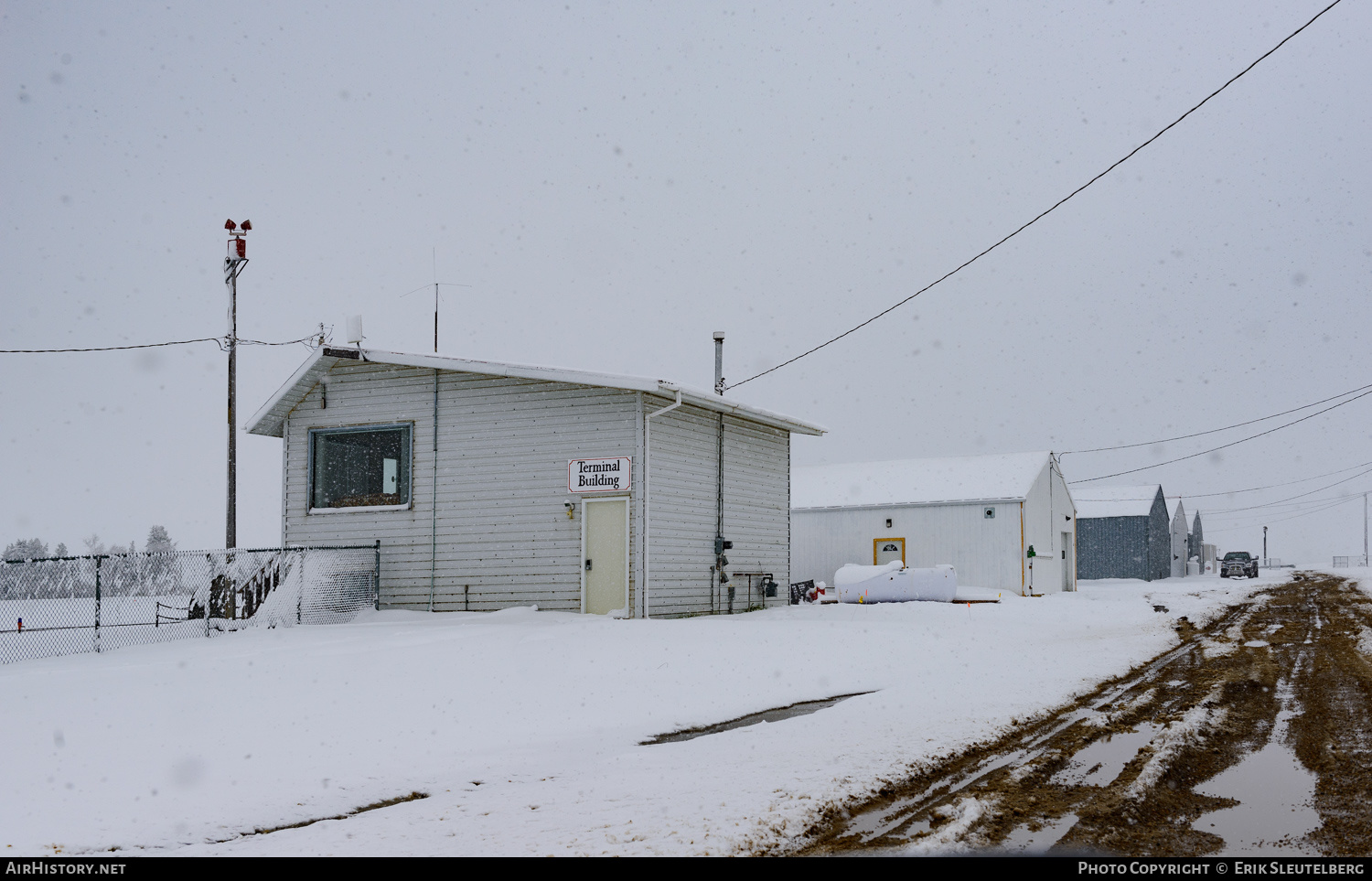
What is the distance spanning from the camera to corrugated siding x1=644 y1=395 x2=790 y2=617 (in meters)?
17.0

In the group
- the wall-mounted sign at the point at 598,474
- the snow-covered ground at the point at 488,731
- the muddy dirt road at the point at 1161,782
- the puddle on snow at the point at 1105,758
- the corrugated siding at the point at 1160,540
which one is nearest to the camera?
the muddy dirt road at the point at 1161,782

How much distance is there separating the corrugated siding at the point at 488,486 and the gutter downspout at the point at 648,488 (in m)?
0.19

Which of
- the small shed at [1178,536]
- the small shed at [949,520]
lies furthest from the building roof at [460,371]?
the small shed at [1178,536]

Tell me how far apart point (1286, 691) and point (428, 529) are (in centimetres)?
1330

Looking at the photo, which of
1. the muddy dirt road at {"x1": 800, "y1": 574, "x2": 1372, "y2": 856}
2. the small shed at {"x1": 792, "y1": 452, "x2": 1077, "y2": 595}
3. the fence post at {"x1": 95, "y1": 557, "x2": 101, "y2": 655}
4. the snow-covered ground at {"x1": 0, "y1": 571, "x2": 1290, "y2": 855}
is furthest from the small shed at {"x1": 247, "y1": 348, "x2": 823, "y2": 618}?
the small shed at {"x1": 792, "y1": 452, "x2": 1077, "y2": 595}

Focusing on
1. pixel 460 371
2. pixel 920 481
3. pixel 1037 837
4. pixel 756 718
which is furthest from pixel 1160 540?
pixel 1037 837

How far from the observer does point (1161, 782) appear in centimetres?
592

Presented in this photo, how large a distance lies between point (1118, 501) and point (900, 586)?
32.2 m

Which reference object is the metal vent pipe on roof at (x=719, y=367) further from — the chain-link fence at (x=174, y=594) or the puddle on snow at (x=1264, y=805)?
the puddle on snow at (x=1264, y=805)

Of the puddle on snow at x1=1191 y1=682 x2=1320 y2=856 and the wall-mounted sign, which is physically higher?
the wall-mounted sign

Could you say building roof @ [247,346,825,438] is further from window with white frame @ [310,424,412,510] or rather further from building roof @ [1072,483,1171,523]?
building roof @ [1072,483,1171,523]

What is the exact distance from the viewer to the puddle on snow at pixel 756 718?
310 inches

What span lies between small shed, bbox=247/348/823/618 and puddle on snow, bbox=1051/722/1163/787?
376 inches

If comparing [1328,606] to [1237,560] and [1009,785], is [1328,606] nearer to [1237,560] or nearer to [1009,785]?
[1009,785]
